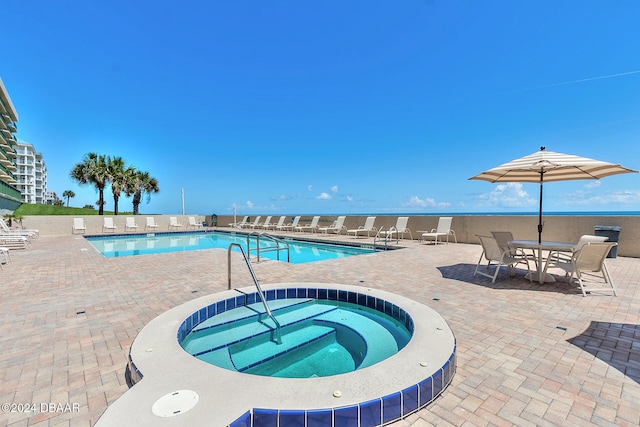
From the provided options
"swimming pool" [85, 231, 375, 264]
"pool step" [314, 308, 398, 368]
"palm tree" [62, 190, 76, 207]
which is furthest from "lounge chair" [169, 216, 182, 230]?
"palm tree" [62, 190, 76, 207]

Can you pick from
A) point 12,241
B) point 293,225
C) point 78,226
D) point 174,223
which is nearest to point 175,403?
point 12,241

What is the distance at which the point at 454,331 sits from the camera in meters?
2.77

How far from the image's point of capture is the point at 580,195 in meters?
16.0

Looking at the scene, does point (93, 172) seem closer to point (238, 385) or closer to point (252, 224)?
point (252, 224)

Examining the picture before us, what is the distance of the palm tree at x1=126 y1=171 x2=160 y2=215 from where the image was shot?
22.8 meters

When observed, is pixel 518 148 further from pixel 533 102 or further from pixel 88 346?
pixel 88 346

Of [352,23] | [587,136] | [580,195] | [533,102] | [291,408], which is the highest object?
[352,23]

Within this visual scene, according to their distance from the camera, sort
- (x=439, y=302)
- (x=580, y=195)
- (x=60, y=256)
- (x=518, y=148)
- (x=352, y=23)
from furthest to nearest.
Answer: (x=518, y=148) → (x=580, y=195) → (x=352, y=23) → (x=60, y=256) → (x=439, y=302)

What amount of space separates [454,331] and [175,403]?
2.43 m

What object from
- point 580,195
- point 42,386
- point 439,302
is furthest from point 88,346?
point 580,195

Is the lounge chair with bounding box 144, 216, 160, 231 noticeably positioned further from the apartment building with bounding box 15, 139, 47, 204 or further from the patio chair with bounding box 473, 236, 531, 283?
the apartment building with bounding box 15, 139, 47, 204

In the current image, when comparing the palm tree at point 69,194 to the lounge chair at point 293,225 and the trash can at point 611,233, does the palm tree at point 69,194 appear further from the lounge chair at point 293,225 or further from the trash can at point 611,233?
the trash can at point 611,233

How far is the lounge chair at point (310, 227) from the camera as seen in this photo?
47.0 ft

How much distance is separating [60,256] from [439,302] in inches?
353
